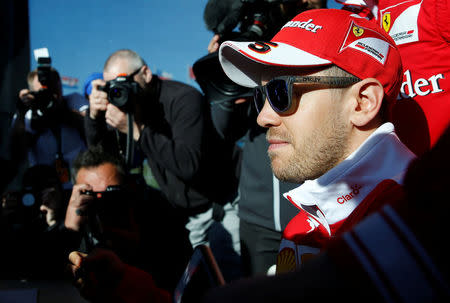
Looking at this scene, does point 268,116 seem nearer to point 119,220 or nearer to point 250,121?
point 250,121

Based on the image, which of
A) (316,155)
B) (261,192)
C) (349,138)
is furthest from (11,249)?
(349,138)

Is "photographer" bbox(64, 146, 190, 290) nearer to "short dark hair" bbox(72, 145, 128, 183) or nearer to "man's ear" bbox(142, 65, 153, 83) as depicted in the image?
"short dark hair" bbox(72, 145, 128, 183)

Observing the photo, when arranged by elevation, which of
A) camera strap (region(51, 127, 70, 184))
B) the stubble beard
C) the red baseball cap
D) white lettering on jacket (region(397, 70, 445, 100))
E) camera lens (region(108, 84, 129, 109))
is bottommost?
camera strap (region(51, 127, 70, 184))

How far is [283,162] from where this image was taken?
52.6 inches

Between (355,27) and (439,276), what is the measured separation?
1.09m

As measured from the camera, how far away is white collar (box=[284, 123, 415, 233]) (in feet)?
3.38

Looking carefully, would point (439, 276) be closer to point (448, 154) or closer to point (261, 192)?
point (448, 154)

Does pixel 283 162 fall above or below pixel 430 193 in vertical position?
below

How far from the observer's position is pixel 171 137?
2566 mm

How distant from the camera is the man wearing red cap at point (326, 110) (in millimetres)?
1106

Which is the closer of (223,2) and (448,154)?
(448,154)

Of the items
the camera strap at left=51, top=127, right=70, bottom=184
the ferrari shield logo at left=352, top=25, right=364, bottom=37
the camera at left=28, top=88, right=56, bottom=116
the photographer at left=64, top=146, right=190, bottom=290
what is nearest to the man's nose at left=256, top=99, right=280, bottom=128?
the ferrari shield logo at left=352, top=25, right=364, bottom=37

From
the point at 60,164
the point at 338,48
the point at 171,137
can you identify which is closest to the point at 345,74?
the point at 338,48

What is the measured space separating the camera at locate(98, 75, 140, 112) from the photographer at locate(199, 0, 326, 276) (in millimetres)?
534
